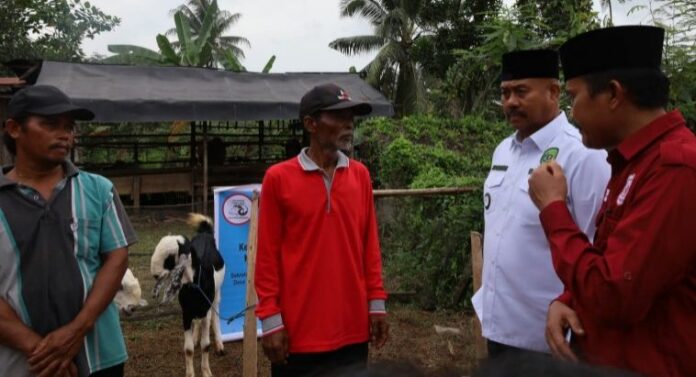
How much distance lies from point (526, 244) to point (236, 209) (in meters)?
3.56

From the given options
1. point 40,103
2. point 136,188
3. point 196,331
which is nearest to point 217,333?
point 196,331

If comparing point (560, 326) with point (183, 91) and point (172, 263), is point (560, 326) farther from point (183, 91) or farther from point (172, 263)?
point (183, 91)

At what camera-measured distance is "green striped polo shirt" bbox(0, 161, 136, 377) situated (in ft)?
8.02

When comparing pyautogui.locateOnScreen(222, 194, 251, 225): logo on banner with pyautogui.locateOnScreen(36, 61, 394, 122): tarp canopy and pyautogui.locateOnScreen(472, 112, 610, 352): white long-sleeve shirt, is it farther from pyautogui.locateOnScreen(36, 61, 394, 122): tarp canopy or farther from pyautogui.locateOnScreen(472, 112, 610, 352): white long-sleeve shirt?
pyautogui.locateOnScreen(36, 61, 394, 122): tarp canopy

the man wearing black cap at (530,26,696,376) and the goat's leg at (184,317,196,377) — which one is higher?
the man wearing black cap at (530,26,696,376)

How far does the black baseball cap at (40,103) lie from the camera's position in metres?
2.56

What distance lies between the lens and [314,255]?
288 centimetres

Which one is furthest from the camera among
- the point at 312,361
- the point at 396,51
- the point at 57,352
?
the point at 396,51

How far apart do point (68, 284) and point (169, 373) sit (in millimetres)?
3395

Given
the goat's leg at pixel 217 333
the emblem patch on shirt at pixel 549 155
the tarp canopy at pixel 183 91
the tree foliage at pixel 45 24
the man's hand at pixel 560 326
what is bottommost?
the goat's leg at pixel 217 333

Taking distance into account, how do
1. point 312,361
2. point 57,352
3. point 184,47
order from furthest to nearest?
point 184,47 → point 312,361 → point 57,352

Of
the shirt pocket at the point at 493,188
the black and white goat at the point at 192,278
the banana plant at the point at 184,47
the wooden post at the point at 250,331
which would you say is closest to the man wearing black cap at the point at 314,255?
the shirt pocket at the point at 493,188

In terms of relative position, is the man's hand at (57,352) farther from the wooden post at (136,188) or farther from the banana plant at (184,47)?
the banana plant at (184,47)

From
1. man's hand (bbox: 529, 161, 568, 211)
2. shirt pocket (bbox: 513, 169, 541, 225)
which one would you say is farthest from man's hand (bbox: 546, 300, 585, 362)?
shirt pocket (bbox: 513, 169, 541, 225)
